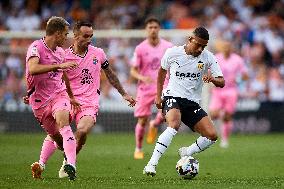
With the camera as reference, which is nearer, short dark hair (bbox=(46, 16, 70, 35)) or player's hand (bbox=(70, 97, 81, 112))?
short dark hair (bbox=(46, 16, 70, 35))

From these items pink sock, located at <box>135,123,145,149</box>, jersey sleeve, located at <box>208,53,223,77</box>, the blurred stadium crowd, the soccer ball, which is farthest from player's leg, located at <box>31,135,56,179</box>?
the blurred stadium crowd

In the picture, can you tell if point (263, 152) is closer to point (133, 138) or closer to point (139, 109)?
point (139, 109)

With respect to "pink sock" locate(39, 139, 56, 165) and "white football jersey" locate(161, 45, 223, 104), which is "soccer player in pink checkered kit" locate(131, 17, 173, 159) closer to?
"white football jersey" locate(161, 45, 223, 104)

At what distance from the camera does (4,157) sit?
62.5 feet

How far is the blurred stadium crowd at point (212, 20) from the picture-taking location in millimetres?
30178

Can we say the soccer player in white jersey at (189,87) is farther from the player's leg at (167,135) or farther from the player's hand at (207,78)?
the player's hand at (207,78)

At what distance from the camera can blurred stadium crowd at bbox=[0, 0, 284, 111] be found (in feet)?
99.0

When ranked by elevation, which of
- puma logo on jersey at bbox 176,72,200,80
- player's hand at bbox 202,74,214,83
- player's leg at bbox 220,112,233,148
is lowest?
player's hand at bbox 202,74,214,83

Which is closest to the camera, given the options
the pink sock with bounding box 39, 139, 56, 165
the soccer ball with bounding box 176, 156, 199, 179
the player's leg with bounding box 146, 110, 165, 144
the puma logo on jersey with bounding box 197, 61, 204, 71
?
the soccer ball with bounding box 176, 156, 199, 179

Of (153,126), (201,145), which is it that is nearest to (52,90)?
(201,145)

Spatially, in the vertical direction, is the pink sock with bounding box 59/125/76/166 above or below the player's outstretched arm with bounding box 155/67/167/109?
below

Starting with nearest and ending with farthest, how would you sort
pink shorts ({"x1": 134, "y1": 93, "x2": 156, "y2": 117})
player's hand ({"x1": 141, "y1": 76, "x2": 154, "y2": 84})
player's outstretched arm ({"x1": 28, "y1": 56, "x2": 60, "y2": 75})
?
player's outstretched arm ({"x1": 28, "y1": 56, "x2": 60, "y2": 75}), player's hand ({"x1": 141, "y1": 76, "x2": 154, "y2": 84}), pink shorts ({"x1": 134, "y1": 93, "x2": 156, "y2": 117})

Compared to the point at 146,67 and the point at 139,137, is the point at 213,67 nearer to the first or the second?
the point at 139,137

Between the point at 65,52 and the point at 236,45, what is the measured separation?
17.3 m
